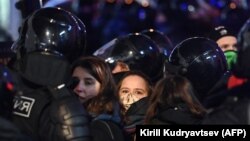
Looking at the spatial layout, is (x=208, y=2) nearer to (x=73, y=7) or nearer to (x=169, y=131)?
(x=73, y=7)

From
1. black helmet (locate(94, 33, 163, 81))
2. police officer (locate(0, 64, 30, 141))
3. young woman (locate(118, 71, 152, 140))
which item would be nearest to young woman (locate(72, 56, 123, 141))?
young woman (locate(118, 71, 152, 140))

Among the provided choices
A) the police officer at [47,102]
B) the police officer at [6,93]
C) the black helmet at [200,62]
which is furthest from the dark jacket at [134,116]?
the police officer at [6,93]

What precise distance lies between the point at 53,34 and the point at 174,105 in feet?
2.87

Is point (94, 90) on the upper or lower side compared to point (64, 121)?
upper

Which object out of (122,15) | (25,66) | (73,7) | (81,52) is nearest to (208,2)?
(122,15)

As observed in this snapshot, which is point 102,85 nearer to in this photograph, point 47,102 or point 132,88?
point 132,88

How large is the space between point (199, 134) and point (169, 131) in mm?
273

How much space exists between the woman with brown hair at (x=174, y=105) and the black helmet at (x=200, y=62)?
0.62m

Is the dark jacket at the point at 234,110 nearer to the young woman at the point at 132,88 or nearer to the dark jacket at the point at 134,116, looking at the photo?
the dark jacket at the point at 134,116

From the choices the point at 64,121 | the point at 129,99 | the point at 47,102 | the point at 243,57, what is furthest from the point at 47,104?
the point at 129,99

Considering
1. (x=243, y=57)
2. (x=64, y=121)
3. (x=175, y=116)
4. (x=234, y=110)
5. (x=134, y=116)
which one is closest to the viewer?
(x=234, y=110)

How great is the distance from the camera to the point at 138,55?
16.4 ft

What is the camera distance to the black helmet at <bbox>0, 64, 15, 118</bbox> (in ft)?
9.29

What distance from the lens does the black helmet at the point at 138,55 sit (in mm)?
4977
